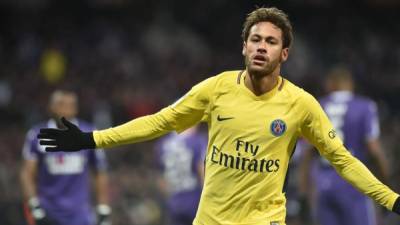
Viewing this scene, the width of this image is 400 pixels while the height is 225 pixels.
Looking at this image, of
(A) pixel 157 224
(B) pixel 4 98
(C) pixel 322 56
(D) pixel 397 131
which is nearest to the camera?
(A) pixel 157 224

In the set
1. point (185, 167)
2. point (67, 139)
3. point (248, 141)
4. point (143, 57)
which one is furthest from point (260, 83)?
point (143, 57)

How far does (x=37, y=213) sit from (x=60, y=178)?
0.42m

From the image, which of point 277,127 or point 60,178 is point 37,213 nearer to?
point 60,178

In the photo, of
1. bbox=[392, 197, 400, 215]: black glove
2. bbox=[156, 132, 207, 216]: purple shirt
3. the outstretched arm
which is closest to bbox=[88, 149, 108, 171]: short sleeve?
bbox=[156, 132, 207, 216]: purple shirt

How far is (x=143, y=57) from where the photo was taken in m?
20.1

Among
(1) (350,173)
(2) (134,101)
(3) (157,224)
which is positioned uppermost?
(1) (350,173)

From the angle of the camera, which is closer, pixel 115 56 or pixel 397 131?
pixel 397 131

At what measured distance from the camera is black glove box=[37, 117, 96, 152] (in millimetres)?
5551

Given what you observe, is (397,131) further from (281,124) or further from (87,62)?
(281,124)

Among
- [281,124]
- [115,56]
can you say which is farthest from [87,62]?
[281,124]

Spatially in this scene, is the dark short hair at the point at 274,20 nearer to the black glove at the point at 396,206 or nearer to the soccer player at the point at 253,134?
the soccer player at the point at 253,134

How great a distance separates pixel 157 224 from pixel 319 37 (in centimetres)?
905

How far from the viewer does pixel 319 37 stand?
21.9 m

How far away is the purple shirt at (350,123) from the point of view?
31.8 feet
